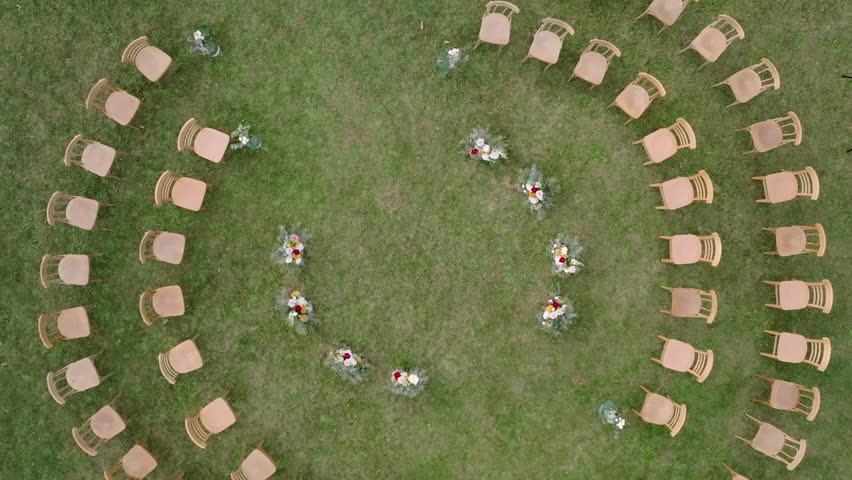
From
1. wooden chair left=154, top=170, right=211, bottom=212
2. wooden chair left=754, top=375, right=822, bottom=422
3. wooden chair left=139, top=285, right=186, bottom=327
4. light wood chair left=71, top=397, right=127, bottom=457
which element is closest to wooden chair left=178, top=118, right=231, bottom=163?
wooden chair left=154, top=170, right=211, bottom=212

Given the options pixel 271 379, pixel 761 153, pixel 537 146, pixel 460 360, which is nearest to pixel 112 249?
pixel 271 379

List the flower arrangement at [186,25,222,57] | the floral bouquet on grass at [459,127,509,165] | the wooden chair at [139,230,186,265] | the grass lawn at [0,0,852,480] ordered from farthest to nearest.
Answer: the grass lawn at [0,0,852,480], the flower arrangement at [186,25,222,57], the floral bouquet on grass at [459,127,509,165], the wooden chair at [139,230,186,265]

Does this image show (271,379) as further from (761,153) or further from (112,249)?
(761,153)

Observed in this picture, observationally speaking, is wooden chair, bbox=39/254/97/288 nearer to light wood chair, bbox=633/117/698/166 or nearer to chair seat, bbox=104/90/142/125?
chair seat, bbox=104/90/142/125

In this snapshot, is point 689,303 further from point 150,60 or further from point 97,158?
point 97,158

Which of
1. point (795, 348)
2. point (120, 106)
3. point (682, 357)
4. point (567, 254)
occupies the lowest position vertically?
point (682, 357)

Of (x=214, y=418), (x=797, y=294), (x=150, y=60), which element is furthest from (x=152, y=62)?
(x=797, y=294)
